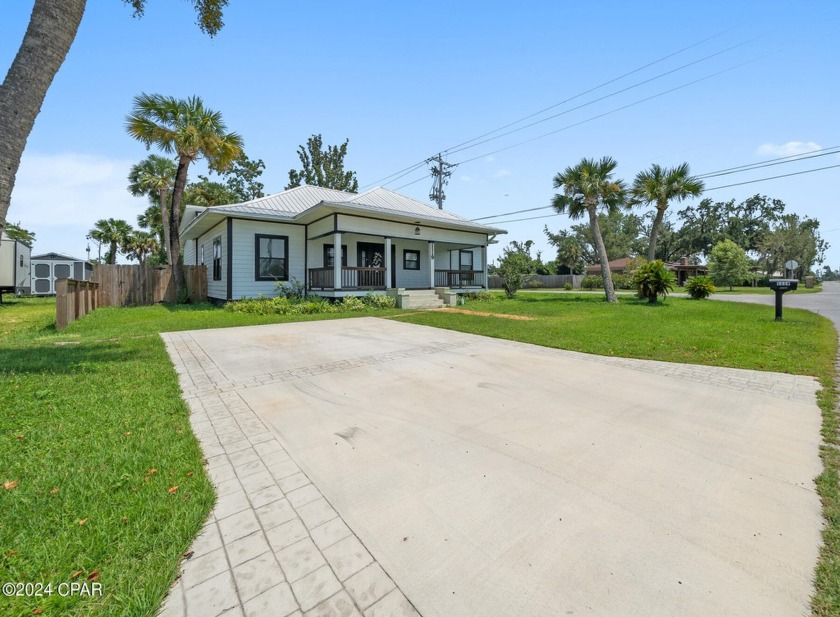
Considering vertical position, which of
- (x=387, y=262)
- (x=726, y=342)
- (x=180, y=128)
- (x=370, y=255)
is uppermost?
(x=180, y=128)

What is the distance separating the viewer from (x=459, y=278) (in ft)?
66.5

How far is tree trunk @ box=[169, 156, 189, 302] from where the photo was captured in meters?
15.9

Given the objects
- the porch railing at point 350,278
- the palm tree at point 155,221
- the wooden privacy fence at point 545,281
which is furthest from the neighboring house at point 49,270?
the wooden privacy fence at point 545,281

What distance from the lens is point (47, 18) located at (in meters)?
4.92

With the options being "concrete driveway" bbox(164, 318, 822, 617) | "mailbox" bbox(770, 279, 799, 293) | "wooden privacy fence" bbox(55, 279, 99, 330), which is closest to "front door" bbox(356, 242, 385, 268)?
"wooden privacy fence" bbox(55, 279, 99, 330)

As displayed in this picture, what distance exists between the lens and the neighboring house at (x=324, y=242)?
14.8 m

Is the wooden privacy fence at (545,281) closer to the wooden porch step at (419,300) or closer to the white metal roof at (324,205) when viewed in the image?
the white metal roof at (324,205)

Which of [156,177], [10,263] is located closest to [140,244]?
[156,177]

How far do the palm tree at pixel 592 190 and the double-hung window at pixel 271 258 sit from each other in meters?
13.8

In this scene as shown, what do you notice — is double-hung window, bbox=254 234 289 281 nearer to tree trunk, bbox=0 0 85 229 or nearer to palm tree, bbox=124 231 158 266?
tree trunk, bbox=0 0 85 229

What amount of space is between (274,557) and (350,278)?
1452 centimetres

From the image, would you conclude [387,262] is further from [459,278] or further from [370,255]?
[459,278]

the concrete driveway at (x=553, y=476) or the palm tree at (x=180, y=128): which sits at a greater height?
the palm tree at (x=180, y=128)

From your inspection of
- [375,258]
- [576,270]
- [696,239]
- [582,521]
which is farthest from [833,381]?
[696,239]
